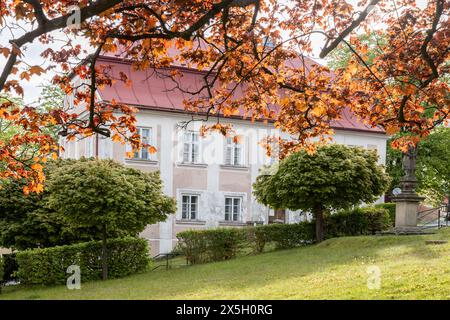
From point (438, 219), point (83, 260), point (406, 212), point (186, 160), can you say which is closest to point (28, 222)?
point (83, 260)

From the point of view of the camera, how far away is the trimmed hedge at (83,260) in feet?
72.1

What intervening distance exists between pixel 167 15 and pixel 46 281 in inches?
562

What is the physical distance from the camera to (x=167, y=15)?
9.87 metres

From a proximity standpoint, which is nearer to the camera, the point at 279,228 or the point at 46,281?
the point at 46,281

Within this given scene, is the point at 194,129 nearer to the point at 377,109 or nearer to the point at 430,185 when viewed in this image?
the point at 430,185

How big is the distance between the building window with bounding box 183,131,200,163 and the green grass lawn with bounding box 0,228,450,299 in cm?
840

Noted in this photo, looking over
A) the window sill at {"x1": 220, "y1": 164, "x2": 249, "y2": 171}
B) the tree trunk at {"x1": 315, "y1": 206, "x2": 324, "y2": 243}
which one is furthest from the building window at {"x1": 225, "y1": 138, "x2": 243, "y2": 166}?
the tree trunk at {"x1": 315, "y1": 206, "x2": 324, "y2": 243}

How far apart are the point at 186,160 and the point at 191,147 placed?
636 millimetres

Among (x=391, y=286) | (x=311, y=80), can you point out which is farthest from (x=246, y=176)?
(x=311, y=80)

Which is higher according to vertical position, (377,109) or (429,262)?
(377,109)

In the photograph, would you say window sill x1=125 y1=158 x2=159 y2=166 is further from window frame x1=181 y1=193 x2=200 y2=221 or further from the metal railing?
the metal railing

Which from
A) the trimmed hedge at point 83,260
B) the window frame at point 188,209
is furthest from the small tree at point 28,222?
the window frame at point 188,209

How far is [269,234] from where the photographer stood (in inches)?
1013

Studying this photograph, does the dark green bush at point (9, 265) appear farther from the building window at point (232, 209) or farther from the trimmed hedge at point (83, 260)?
the building window at point (232, 209)
